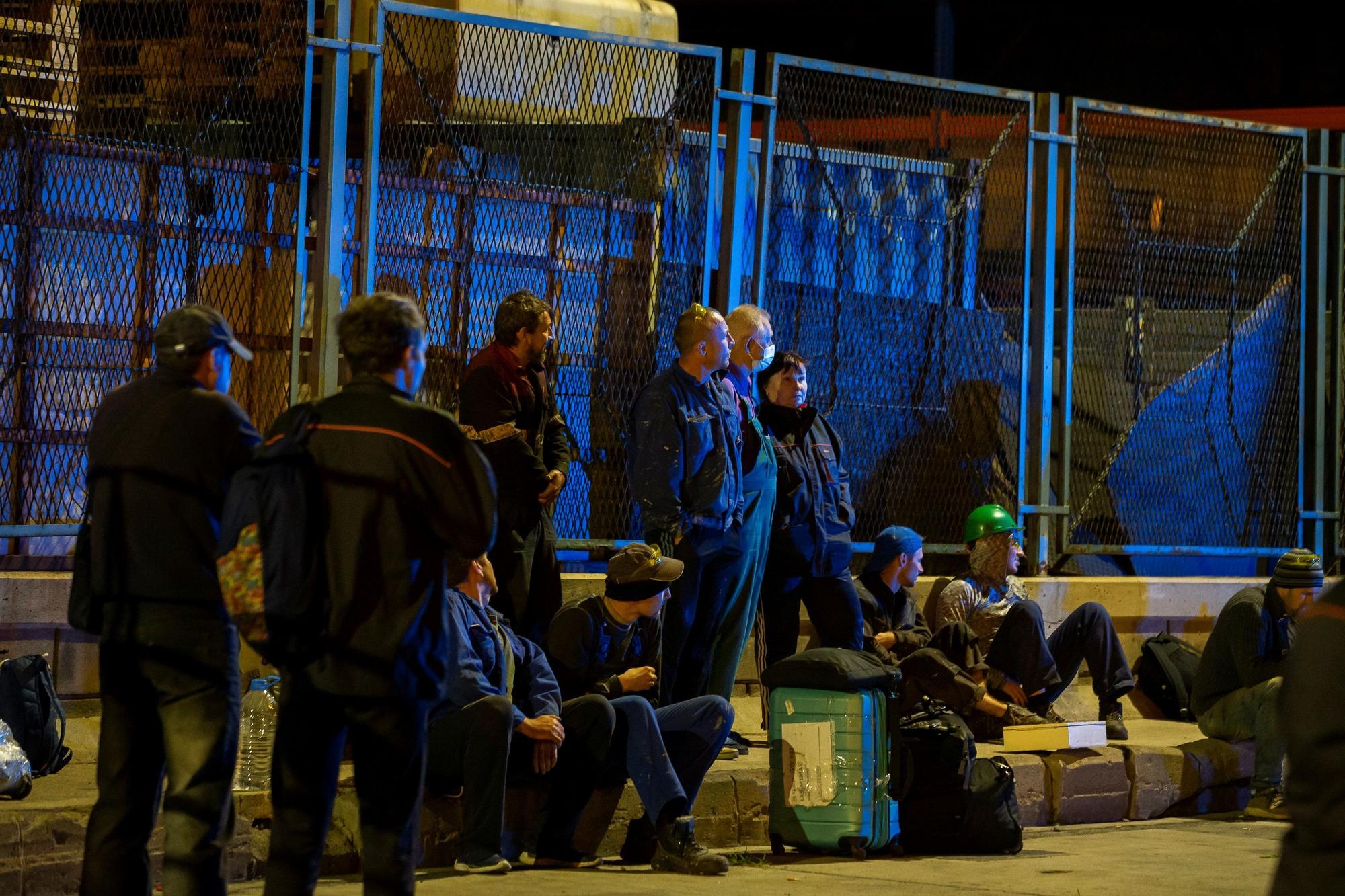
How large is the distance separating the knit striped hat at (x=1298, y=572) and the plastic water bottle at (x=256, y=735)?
5.07 metres

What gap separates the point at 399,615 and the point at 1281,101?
899 inches

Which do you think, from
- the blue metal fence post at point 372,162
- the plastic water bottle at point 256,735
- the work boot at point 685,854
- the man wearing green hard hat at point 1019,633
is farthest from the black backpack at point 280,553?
the man wearing green hard hat at point 1019,633

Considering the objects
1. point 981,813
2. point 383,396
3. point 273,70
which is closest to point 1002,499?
point 981,813

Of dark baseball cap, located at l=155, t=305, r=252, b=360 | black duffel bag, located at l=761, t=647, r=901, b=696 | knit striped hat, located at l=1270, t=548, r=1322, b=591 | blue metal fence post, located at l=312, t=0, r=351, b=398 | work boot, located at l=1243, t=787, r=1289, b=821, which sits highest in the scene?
blue metal fence post, located at l=312, t=0, r=351, b=398

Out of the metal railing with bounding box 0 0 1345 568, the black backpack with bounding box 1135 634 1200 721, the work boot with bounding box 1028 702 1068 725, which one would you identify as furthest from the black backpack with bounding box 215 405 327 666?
the black backpack with bounding box 1135 634 1200 721

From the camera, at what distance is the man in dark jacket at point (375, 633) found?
449 centimetres

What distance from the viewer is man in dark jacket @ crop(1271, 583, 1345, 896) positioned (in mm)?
2572

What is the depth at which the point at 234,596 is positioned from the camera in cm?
462

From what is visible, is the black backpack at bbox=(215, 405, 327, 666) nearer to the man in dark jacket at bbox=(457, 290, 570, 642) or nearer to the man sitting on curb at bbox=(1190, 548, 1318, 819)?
the man in dark jacket at bbox=(457, 290, 570, 642)

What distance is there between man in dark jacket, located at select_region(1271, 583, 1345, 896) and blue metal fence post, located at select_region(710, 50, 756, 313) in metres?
6.73

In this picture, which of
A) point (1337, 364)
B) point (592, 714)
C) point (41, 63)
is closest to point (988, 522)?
point (592, 714)

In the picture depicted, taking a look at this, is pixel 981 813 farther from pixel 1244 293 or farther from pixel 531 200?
pixel 1244 293

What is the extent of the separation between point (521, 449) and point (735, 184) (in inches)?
90.4

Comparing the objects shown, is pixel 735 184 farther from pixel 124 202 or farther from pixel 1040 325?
pixel 124 202
